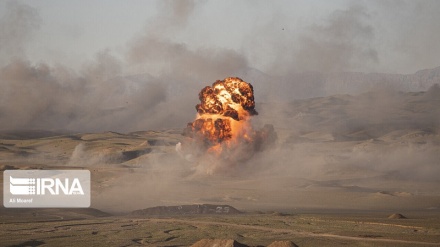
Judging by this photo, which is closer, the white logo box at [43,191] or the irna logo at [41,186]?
the white logo box at [43,191]

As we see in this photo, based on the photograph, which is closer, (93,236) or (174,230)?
(93,236)

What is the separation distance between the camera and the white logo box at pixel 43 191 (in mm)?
152000

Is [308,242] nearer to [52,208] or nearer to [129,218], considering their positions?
[129,218]

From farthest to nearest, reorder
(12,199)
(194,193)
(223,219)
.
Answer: (194,193), (12,199), (223,219)

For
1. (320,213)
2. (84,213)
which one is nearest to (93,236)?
(84,213)

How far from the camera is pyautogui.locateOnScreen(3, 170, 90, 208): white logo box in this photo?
499 feet

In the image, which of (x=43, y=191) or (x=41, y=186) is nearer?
(x=43, y=191)

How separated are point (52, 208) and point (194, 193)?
2124 inches

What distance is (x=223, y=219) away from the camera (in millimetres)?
130750

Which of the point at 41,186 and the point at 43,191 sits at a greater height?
the point at 41,186

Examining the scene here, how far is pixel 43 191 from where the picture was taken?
568ft

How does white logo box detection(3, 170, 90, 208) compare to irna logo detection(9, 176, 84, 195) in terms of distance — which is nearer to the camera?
white logo box detection(3, 170, 90, 208)

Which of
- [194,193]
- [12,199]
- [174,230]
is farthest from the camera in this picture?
[194,193]

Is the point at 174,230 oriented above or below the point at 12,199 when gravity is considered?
below
